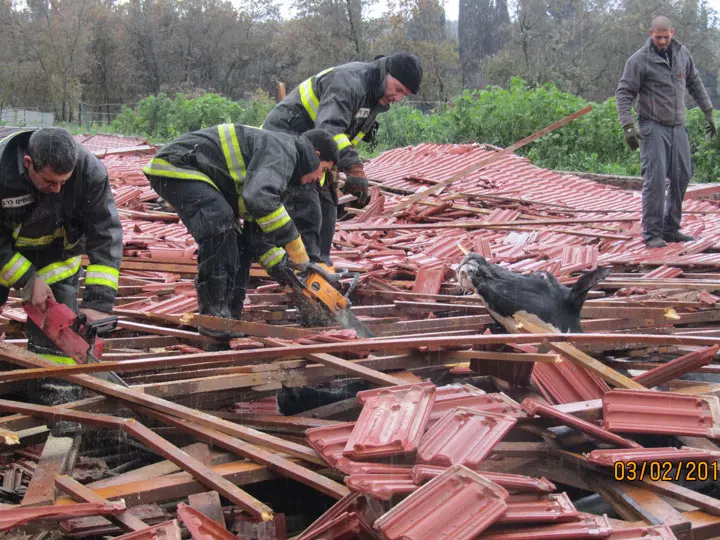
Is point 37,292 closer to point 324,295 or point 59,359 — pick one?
point 59,359

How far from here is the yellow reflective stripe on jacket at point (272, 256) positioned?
5.03 metres

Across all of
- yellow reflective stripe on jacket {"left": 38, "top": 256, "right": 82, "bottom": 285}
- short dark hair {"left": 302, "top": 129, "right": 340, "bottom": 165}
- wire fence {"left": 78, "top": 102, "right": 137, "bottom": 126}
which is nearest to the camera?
yellow reflective stripe on jacket {"left": 38, "top": 256, "right": 82, "bottom": 285}

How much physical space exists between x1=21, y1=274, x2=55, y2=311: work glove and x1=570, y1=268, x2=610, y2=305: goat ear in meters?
2.85

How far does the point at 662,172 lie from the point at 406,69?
11.0 feet

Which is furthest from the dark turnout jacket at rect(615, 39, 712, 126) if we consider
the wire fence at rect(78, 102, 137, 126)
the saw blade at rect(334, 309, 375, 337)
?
the wire fence at rect(78, 102, 137, 126)

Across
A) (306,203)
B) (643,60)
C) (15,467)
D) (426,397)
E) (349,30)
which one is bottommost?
(15,467)

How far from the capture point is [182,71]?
42031 millimetres

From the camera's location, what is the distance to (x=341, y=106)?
560 cm

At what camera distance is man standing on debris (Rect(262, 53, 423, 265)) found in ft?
18.3

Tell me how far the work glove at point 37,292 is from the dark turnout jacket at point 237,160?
1.15m

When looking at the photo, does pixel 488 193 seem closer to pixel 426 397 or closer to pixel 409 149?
pixel 409 149

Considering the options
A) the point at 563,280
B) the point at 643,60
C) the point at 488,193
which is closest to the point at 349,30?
the point at 488,193

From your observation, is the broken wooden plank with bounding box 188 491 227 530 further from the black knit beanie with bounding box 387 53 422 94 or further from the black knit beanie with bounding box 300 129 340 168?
the black knit beanie with bounding box 387 53 422 94

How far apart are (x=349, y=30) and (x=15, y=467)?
32.7 metres
